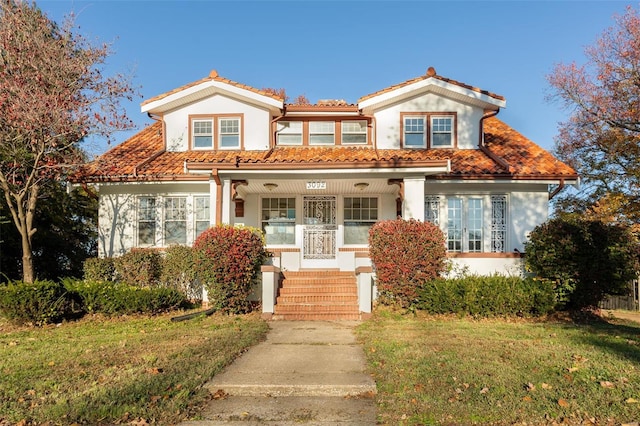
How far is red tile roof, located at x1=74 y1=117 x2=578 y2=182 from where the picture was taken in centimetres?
1155

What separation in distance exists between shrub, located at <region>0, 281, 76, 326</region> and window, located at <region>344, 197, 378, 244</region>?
776cm

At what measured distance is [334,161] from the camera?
11.5 metres

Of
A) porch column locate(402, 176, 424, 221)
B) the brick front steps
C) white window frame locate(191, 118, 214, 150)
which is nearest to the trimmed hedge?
the brick front steps

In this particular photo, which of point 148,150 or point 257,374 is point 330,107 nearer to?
point 148,150

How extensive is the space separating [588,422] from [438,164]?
779 centimetres

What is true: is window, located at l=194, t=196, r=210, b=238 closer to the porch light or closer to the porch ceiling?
the porch ceiling

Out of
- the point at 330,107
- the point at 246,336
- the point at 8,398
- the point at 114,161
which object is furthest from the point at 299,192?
the point at 8,398

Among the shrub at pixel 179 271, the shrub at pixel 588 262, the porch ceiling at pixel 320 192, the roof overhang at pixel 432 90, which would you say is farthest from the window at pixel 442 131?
the shrub at pixel 179 271

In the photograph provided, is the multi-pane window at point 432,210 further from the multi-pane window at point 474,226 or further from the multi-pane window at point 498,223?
the multi-pane window at point 498,223

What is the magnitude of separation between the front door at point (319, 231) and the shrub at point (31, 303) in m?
6.34

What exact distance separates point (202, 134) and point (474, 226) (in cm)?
863

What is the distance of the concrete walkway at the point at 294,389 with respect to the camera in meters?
4.60

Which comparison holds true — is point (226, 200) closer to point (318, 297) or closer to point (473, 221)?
point (318, 297)

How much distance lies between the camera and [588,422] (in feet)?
14.0
